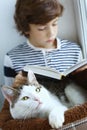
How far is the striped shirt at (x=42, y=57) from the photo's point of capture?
1.27m

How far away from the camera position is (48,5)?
A: 112 centimetres

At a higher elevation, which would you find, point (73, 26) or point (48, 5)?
point (48, 5)

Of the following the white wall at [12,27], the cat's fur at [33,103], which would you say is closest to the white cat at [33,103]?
the cat's fur at [33,103]

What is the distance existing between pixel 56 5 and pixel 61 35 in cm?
24

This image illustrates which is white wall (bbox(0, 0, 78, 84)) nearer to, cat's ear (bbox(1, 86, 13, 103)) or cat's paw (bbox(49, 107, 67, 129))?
cat's ear (bbox(1, 86, 13, 103))

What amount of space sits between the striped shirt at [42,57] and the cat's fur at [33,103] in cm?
25

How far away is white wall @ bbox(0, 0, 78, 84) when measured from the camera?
128 cm

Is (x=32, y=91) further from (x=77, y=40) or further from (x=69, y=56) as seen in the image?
(x=77, y=40)

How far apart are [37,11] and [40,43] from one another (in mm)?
174

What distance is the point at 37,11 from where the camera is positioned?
3.64ft

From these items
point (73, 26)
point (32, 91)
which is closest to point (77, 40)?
point (73, 26)

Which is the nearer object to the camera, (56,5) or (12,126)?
(12,126)

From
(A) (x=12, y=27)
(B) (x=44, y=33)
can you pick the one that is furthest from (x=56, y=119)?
(A) (x=12, y=27)

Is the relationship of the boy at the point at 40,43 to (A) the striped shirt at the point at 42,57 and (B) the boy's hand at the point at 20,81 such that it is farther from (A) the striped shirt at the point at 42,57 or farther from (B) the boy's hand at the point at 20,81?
(B) the boy's hand at the point at 20,81
